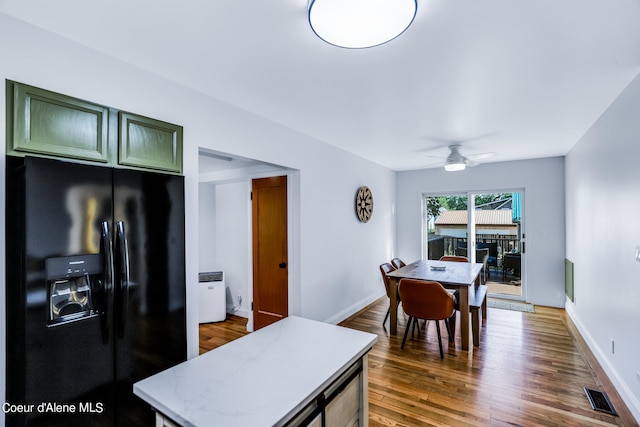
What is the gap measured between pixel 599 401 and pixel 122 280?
349 cm

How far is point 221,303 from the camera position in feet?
14.0

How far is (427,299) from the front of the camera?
3146 mm

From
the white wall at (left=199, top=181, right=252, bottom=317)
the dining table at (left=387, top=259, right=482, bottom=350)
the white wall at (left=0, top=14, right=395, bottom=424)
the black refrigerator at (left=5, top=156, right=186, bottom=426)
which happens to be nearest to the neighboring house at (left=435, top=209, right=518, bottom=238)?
the white wall at (left=0, top=14, right=395, bottom=424)

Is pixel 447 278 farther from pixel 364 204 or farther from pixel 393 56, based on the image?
pixel 393 56

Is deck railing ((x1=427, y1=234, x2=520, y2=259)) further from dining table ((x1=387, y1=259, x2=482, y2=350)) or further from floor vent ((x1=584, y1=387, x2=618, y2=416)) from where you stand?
floor vent ((x1=584, y1=387, x2=618, y2=416))

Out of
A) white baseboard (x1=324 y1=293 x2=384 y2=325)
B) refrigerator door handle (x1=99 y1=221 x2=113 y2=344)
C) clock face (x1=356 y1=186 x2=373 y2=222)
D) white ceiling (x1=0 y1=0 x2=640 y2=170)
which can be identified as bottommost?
white baseboard (x1=324 y1=293 x2=384 y2=325)

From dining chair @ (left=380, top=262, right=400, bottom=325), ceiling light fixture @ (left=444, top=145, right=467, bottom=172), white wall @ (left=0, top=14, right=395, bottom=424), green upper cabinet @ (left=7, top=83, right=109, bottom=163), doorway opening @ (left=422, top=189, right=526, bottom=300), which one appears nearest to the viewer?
green upper cabinet @ (left=7, top=83, right=109, bottom=163)

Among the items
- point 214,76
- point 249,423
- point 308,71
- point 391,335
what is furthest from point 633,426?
point 214,76

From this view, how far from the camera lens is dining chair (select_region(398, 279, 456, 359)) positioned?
3084mm

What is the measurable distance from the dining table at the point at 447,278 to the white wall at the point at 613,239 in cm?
111

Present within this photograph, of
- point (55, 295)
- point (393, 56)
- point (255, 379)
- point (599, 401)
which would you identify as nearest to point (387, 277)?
point (599, 401)

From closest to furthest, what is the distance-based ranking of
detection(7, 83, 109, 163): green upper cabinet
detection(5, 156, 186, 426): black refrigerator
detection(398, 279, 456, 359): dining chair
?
detection(5, 156, 186, 426): black refrigerator → detection(7, 83, 109, 163): green upper cabinet → detection(398, 279, 456, 359): dining chair

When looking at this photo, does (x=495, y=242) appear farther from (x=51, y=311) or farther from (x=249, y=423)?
(x=51, y=311)

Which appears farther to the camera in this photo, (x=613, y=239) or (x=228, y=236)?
(x=228, y=236)
